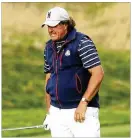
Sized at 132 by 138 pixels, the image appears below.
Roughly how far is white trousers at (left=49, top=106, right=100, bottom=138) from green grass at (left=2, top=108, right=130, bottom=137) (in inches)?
127

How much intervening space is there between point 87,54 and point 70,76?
5.9 inches

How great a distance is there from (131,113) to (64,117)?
3.61 meters

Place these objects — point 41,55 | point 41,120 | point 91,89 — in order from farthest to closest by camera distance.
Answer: point 41,55, point 41,120, point 91,89

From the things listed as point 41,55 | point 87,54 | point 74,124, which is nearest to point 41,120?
point 41,55

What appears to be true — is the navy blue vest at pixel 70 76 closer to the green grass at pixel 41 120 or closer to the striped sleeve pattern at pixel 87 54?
the striped sleeve pattern at pixel 87 54

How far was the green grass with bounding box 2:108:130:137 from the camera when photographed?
6887 millimetres

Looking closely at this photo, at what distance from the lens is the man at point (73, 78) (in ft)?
11.5

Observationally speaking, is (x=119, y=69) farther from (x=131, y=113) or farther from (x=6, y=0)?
(x=6, y=0)

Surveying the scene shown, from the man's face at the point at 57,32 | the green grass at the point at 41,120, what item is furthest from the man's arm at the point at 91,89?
the green grass at the point at 41,120

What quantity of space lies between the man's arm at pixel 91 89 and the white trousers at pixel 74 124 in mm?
51

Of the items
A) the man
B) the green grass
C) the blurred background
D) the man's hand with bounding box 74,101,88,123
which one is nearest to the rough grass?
the blurred background

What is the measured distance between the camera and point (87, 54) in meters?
3.49

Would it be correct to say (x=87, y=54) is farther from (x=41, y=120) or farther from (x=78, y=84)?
(x=41, y=120)

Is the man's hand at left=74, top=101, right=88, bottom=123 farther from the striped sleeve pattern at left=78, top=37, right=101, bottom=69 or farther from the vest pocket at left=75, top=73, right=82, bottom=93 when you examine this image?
the striped sleeve pattern at left=78, top=37, right=101, bottom=69
